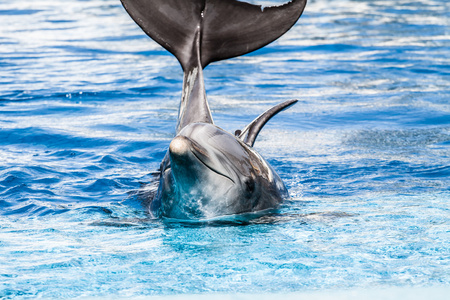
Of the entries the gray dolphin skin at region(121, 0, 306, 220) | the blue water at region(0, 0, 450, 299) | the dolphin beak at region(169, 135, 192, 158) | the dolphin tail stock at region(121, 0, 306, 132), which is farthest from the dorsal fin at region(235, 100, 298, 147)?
the dolphin beak at region(169, 135, 192, 158)

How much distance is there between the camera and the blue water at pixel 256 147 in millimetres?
3230

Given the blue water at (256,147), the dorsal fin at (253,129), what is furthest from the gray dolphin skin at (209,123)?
the blue water at (256,147)

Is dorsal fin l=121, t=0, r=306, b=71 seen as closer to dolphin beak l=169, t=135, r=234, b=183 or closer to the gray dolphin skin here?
the gray dolphin skin

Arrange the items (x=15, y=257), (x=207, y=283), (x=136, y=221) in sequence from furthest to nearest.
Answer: (x=136, y=221), (x=15, y=257), (x=207, y=283)

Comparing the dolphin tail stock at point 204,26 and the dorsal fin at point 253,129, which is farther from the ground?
the dolphin tail stock at point 204,26

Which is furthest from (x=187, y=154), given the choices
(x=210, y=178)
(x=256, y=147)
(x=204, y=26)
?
Result: (x=256, y=147)

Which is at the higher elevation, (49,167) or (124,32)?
(124,32)

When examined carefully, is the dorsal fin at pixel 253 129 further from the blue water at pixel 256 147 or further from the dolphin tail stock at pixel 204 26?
the blue water at pixel 256 147

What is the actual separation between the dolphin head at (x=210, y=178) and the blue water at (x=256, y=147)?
0.14 m

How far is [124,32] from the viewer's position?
1708 cm

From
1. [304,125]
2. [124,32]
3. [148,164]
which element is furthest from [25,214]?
[124,32]

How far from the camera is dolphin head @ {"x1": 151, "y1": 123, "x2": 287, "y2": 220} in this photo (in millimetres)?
3867

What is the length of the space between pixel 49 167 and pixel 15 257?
11.0 ft

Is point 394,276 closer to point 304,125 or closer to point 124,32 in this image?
point 304,125
